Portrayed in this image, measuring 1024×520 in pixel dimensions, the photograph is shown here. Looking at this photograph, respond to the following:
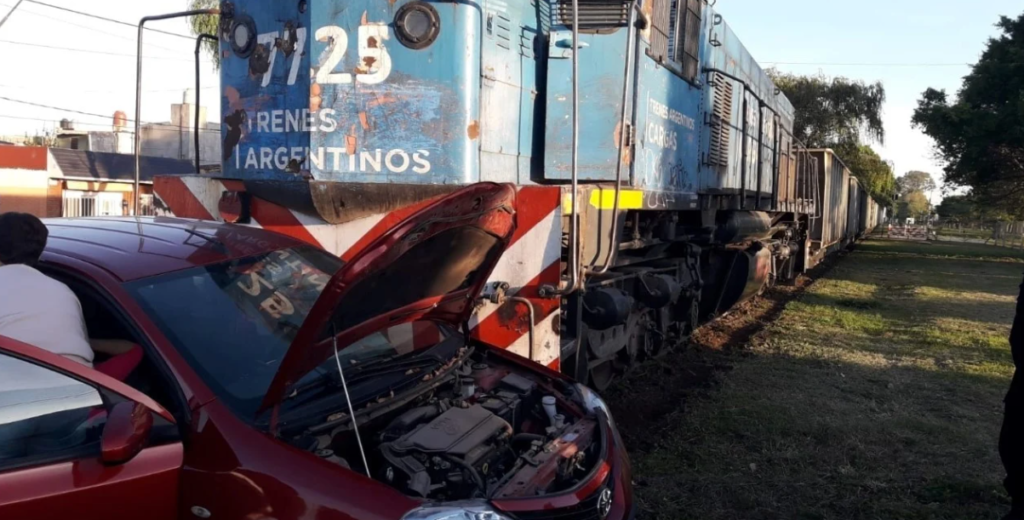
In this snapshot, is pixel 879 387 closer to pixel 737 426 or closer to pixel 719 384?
pixel 719 384

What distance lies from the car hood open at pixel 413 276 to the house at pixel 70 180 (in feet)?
70.6

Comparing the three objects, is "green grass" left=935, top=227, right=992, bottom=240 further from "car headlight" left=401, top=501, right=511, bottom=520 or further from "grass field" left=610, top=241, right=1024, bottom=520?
"car headlight" left=401, top=501, right=511, bottom=520

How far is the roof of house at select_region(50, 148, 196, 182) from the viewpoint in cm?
2505

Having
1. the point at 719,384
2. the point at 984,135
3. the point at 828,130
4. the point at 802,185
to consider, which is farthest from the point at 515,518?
the point at 828,130

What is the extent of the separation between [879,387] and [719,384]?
137cm

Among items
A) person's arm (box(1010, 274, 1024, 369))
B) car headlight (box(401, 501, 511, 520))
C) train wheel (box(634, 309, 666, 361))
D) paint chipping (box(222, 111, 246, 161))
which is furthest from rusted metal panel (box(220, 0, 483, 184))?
person's arm (box(1010, 274, 1024, 369))

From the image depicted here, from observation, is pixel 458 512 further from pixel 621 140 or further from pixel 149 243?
pixel 621 140

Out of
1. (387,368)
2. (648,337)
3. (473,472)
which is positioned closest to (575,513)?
(473,472)

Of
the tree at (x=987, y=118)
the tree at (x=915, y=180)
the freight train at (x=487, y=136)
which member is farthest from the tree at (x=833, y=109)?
the tree at (x=915, y=180)

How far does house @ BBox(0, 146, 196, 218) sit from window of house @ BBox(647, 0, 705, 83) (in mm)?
19061

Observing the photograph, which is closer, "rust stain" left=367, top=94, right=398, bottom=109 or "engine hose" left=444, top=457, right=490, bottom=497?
"engine hose" left=444, top=457, right=490, bottom=497

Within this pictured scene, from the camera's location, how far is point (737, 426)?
543 cm

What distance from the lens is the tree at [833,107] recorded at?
1390 inches

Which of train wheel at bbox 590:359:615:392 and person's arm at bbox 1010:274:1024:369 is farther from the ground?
person's arm at bbox 1010:274:1024:369
